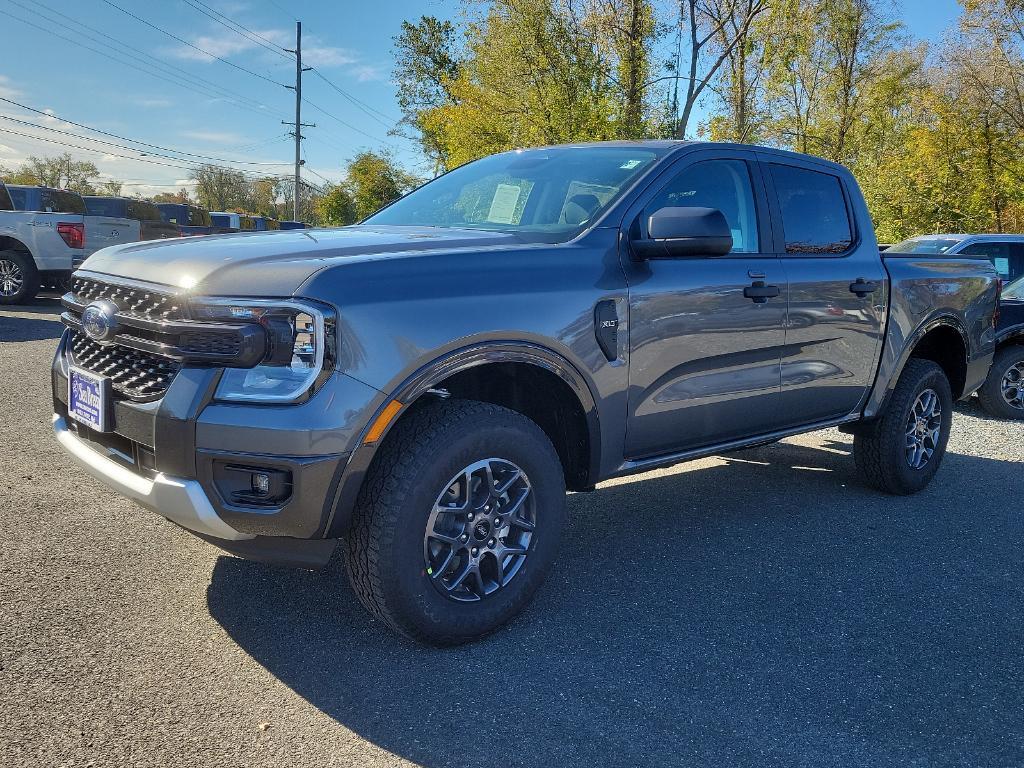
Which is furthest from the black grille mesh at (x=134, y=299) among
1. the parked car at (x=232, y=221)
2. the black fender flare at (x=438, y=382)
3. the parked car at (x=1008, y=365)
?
the parked car at (x=232, y=221)

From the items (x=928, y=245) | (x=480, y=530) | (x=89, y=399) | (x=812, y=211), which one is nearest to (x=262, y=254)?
(x=89, y=399)

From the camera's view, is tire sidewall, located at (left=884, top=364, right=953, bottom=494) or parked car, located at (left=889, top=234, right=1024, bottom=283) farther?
parked car, located at (left=889, top=234, right=1024, bottom=283)

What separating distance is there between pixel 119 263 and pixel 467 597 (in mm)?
1710

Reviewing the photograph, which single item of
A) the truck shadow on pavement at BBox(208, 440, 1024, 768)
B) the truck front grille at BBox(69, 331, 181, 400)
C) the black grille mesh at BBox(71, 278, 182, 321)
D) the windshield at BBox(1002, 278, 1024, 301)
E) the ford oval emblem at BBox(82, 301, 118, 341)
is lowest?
the truck shadow on pavement at BBox(208, 440, 1024, 768)

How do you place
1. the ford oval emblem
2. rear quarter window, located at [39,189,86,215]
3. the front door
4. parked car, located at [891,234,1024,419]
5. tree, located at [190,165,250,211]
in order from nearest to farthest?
the ford oval emblem
the front door
parked car, located at [891,234,1024,419]
rear quarter window, located at [39,189,86,215]
tree, located at [190,165,250,211]

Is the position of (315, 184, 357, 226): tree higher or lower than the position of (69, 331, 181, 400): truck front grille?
higher

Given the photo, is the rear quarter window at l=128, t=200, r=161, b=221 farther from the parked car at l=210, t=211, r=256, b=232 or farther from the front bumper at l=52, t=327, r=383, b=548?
the front bumper at l=52, t=327, r=383, b=548

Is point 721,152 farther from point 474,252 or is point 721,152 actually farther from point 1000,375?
point 1000,375

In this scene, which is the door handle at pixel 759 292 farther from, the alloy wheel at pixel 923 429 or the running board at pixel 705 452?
the alloy wheel at pixel 923 429

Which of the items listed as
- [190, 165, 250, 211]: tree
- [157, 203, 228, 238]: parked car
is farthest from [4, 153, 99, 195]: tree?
[157, 203, 228, 238]: parked car

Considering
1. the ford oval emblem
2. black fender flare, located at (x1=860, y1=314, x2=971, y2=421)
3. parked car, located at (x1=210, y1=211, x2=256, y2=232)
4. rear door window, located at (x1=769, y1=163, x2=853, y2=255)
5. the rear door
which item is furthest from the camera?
parked car, located at (x1=210, y1=211, x2=256, y2=232)

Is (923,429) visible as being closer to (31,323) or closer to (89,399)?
(89,399)

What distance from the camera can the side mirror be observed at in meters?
3.13

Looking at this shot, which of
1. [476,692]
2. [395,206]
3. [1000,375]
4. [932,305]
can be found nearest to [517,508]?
[476,692]
